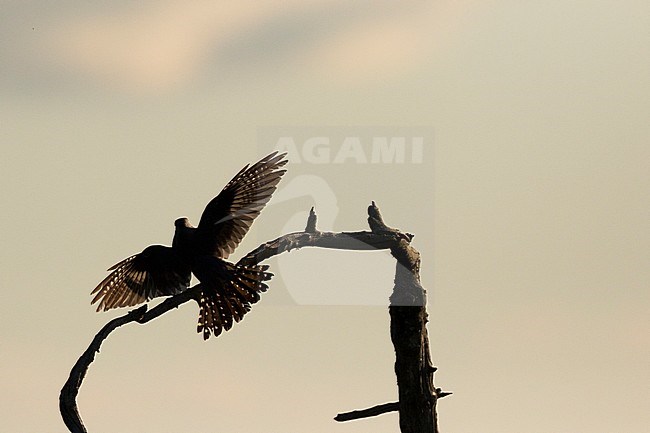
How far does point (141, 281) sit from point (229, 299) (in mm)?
1935

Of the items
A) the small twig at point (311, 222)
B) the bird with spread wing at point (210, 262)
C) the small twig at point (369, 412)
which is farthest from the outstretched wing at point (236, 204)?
the small twig at point (369, 412)

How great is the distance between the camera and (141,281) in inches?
476

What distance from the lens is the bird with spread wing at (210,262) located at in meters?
10.5

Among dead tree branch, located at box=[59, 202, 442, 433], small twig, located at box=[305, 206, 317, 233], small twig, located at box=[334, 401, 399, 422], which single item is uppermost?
small twig, located at box=[305, 206, 317, 233]

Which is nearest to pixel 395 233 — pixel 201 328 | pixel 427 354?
pixel 427 354

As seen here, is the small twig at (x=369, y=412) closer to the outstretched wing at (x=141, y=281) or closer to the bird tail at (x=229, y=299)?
the bird tail at (x=229, y=299)

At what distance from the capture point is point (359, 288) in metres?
11.7

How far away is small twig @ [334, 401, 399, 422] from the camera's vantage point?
10727 mm

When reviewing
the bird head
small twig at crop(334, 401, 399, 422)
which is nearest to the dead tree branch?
small twig at crop(334, 401, 399, 422)

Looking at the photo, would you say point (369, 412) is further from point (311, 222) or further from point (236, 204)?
point (236, 204)

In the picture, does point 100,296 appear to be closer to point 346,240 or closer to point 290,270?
point 290,270

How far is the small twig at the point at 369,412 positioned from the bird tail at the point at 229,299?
144 cm

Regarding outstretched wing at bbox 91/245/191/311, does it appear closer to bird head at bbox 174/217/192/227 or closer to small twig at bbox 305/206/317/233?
bird head at bbox 174/217/192/227

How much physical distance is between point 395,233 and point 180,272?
2.65 m
